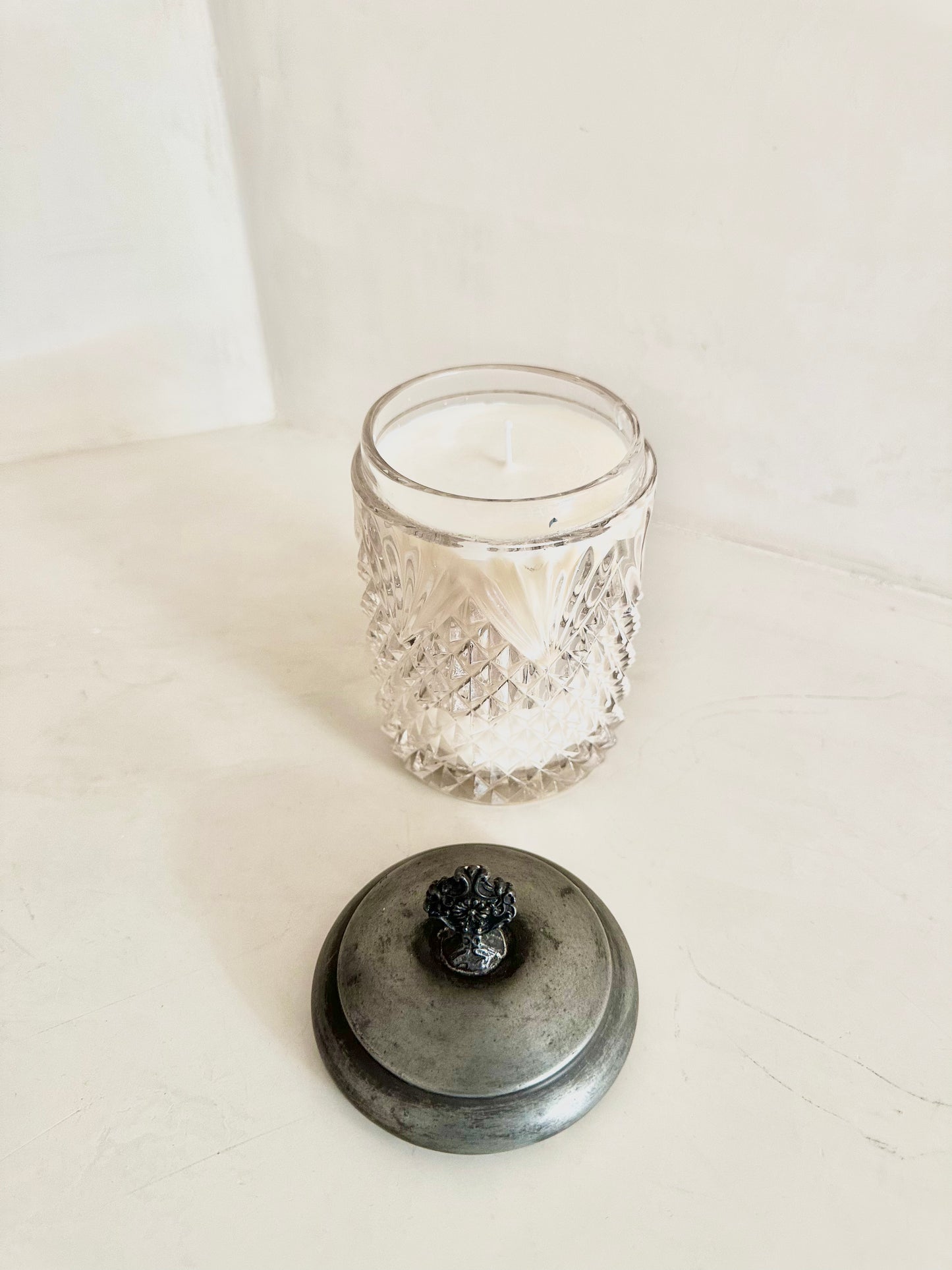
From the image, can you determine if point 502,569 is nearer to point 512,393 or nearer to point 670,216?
point 512,393

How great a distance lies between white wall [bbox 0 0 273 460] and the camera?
0.82 m

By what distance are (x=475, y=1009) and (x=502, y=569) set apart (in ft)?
0.70

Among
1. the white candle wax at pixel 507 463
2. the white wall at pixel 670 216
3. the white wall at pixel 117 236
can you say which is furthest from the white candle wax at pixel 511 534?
the white wall at pixel 117 236

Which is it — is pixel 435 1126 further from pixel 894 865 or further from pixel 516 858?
pixel 894 865

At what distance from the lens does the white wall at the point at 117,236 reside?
818 mm

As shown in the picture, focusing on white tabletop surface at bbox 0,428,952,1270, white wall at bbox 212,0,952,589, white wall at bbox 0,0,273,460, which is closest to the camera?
white tabletop surface at bbox 0,428,952,1270

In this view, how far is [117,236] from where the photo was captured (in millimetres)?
896

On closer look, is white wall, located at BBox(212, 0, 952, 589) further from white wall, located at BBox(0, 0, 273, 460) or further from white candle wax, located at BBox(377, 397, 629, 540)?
white candle wax, located at BBox(377, 397, 629, 540)

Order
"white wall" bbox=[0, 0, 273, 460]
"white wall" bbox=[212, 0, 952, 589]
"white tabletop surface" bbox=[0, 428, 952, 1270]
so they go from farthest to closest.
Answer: "white wall" bbox=[0, 0, 273, 460] → "white wall" bbox=[212, 0, 952, 589] → "white tabletop surface" bbox=[0, 428, 952, 1270]

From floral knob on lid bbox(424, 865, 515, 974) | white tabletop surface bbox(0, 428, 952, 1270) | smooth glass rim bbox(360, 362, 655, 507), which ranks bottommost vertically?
white tabletop surface bbox(0, 428, 952, 1270)

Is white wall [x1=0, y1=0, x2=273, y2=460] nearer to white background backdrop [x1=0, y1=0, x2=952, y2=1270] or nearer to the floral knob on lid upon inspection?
white background backdrop [x1=0, y1=0, x2=952, y2=1270]

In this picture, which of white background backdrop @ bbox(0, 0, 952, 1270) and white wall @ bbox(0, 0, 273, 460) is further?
white wall @ bbox(0, 0, 273, 460)

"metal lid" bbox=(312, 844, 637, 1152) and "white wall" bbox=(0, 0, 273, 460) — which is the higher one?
"white wall" bbox=(0, 0, 273, 460)

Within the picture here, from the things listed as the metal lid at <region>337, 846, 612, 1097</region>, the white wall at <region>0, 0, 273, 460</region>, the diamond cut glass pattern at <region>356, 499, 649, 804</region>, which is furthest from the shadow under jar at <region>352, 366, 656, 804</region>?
the white wall at <region>0, 0, 273, 460</region>
